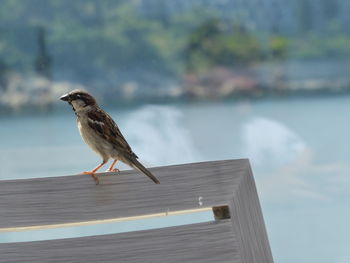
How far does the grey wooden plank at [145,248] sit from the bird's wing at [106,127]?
1.87 ft

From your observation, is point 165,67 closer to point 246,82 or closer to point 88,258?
point 246,82

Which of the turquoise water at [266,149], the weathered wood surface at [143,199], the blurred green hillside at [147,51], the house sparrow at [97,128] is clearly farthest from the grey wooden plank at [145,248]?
the blurred green hillside at [147,51]

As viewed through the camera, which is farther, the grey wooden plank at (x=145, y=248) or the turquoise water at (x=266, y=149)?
the turquoise water at (x=266, y=149)

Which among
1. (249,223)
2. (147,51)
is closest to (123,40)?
(147,51)

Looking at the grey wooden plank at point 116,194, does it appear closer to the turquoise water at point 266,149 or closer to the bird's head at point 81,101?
the bird's head at point 81,101

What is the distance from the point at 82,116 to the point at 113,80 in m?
1.91

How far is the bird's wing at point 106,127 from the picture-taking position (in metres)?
1.37

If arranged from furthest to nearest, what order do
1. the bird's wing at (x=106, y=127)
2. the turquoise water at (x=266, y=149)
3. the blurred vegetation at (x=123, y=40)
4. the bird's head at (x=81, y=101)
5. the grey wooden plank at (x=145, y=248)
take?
the blurred vegetation at (x=123, y=40), the turquoise water at (x=266, y=149), the bird's head at (x=81, y=101), the bird's wing at (x=106, y=127), the grey wooden plank at (x=145, y=248)

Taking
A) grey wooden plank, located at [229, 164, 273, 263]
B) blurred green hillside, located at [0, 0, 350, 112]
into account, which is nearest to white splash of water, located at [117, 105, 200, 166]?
blurred green hillside, located at [0, 0, 350, 112]

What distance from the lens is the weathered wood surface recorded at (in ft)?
2.39

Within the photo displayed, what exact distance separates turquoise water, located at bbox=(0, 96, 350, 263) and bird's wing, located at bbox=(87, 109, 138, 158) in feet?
5.96

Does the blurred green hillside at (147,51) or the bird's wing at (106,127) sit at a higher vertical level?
the blurred green hillside at (147,51)

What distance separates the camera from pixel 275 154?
3820 mm

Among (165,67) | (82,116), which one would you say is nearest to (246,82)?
(165,67)
